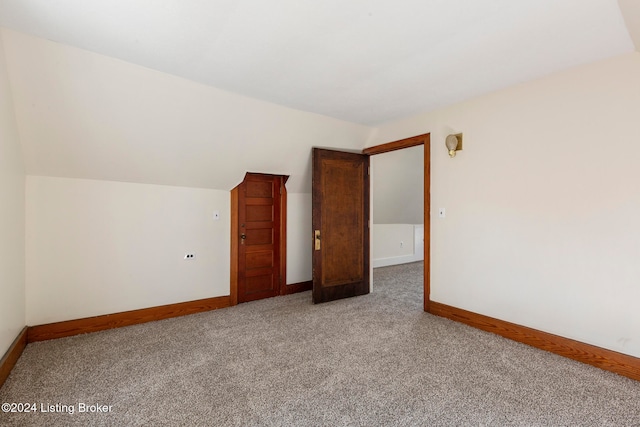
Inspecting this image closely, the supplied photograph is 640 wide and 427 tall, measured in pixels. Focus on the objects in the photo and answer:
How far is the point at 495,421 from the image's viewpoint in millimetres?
1675

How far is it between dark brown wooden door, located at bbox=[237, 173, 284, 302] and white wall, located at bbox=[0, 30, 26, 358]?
2053 mm

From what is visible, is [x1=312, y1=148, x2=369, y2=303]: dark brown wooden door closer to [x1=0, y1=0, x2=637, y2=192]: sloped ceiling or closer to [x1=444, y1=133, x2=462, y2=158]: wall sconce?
[x1=0, y1=0, x2=637, y2=192]: sloped ceiling

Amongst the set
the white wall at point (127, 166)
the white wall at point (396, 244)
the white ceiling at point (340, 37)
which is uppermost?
the white ceiling at point (340, 37)

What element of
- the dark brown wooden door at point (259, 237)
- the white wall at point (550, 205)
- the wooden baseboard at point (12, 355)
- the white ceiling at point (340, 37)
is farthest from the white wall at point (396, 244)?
the wooden baseboard at point (12, 355)

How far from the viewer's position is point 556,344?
2.47m

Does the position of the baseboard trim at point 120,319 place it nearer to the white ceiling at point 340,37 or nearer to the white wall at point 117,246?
the white wall at point 117,246

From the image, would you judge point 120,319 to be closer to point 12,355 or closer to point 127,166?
point 12,355

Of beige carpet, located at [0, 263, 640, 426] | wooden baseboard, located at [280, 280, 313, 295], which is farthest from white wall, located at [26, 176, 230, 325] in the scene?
wooden baseboard, located at [280, 280, 313, 295]

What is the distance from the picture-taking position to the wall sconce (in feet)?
10.3

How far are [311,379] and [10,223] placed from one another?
2568 mm

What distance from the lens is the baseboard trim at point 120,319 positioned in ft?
9.04

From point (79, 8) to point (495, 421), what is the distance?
331 centimetres


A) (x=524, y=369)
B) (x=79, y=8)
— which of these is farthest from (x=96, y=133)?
(x=524, y=369)

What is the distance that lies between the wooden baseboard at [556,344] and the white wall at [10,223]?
3.87m
